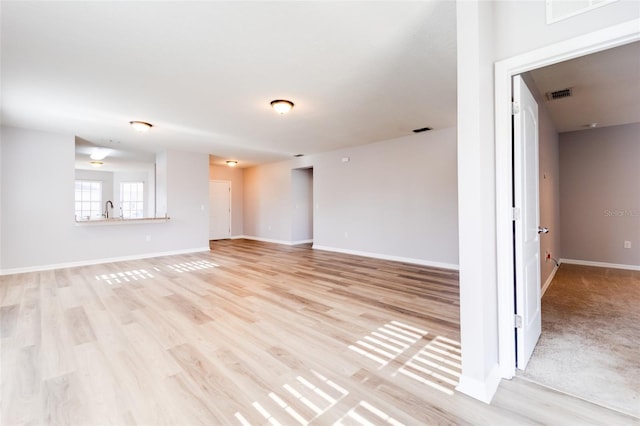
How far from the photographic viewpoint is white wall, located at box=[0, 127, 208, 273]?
185 inches

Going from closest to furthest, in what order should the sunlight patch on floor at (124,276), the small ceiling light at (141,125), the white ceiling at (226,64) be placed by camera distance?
the white ceiling at (226,64), the sunlight patch on floor at (124,276), the small ceiling light at (141,125)

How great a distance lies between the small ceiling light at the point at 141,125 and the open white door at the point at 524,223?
16.6 feet

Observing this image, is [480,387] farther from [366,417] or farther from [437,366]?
[366,417]

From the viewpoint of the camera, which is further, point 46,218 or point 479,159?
point 46,218

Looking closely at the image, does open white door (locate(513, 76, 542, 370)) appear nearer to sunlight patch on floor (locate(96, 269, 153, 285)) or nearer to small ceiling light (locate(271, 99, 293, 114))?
small ceiling light (locate(271, 99, 293, 114))

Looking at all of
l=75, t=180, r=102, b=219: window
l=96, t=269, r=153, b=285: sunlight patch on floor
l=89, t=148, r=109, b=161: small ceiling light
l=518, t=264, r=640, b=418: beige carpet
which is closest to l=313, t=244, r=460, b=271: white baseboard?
l=518, t=264, r=640, b=418: beige carpet

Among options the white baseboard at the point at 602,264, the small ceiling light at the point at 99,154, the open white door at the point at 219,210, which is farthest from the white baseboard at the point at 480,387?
the open white door at the point at 219,210

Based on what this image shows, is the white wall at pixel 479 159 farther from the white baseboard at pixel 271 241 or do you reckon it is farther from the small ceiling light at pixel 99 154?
the small ceiling light at pixel 99 154

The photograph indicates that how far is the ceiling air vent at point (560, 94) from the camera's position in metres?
3.32

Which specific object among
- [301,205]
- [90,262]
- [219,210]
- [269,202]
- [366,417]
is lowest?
[366,417]

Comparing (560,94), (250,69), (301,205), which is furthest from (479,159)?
(301,205)

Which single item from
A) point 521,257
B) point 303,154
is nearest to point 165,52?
point 521,257

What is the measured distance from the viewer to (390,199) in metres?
5.78

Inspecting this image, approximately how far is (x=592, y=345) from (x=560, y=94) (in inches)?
116
